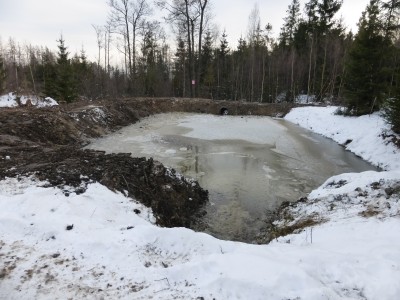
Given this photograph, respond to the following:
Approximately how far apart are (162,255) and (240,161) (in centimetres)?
717

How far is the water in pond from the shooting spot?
22.9 ft

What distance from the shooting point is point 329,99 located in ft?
99.6

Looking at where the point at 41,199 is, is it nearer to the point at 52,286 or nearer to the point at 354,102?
the point at 52,286

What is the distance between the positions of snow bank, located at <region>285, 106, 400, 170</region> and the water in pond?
0.54 metres

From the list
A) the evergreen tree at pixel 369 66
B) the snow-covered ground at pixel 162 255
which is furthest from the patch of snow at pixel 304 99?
the snow-covered ground at pixel 162 255

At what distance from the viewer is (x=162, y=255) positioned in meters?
3.84

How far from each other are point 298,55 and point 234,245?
128ft

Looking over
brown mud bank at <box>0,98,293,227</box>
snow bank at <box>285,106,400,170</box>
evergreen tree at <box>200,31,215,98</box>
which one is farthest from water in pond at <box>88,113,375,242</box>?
evergreen tree at <box>200,31,215,98</box>

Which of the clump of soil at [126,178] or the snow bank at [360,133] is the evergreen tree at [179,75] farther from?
the clump of soil at [126,178]

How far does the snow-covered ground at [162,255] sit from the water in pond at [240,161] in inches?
76.5

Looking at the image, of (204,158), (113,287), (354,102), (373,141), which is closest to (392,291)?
(113,287)

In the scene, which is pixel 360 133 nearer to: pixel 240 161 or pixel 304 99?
pixel 240 161

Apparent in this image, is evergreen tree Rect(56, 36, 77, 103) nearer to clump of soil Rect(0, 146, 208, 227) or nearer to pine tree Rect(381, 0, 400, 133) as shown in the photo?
clump of soil Rect(0, 146, 208, 227)

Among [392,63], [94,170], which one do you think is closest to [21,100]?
[94,170]
